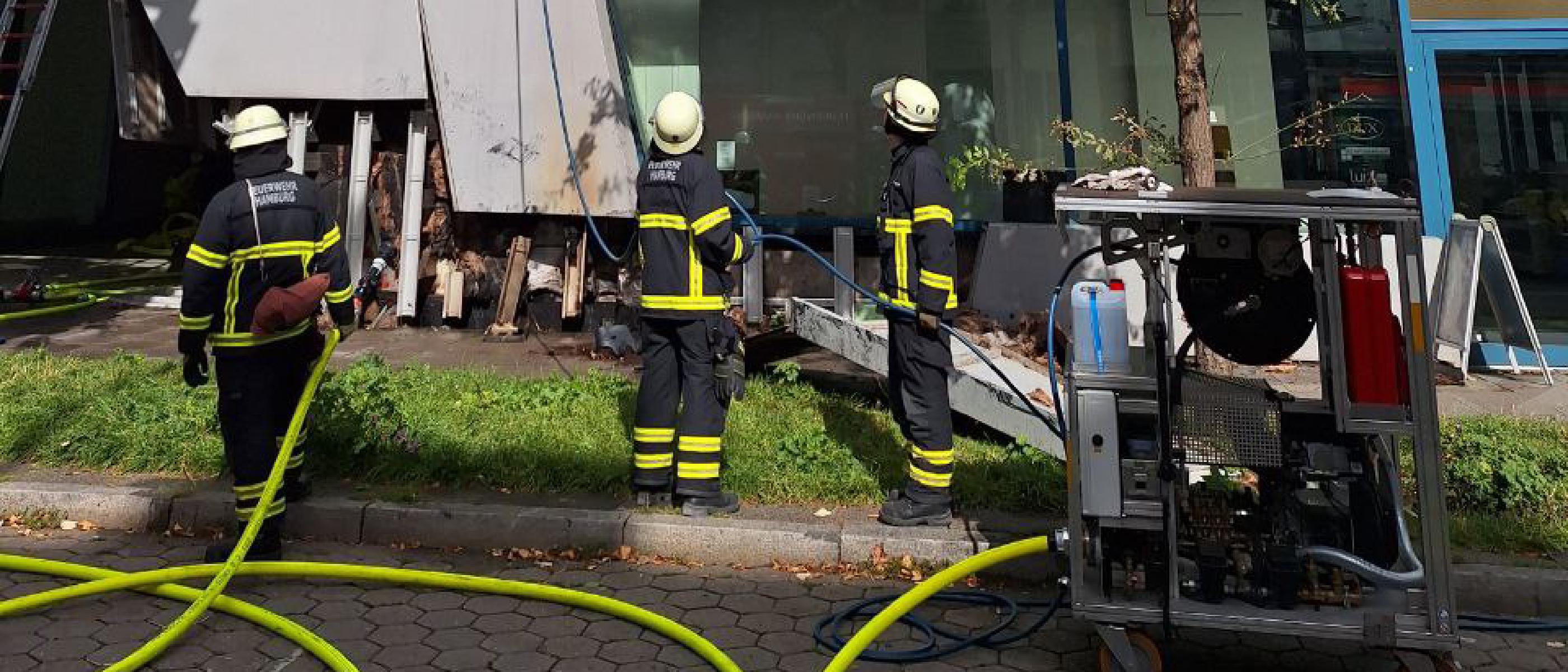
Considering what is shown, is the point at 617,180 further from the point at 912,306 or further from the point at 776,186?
the point at 912,306

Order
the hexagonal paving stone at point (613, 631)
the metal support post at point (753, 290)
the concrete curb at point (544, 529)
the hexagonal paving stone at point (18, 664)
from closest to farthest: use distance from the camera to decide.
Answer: the hexagonal paving stone at point (18, 664) < the hexagonal paving stone at point (613, 631) < the concrete curb at point (544, 529) < the metal support post at point (753, 290)

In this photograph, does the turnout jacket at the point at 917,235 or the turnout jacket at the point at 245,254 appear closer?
the turnout jacket at the point at 245,254

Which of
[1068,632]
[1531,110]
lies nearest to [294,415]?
[1068,632]

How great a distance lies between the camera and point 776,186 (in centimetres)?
983

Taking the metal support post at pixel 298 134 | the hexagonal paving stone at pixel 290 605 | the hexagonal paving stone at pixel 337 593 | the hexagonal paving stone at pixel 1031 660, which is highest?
the metal support post at pixel 298 134

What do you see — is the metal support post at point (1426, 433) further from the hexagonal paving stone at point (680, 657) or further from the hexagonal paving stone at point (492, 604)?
the hexagonal paving stone at point (492, 604)

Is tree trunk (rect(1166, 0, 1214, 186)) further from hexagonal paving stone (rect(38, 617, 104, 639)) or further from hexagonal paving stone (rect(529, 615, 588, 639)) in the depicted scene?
hexagonal paving stone (rect(38, 617, 104, 639))

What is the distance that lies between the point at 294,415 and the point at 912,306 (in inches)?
107

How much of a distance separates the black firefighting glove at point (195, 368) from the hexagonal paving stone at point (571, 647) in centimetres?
208

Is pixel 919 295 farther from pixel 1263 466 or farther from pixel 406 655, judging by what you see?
pixel 406 655

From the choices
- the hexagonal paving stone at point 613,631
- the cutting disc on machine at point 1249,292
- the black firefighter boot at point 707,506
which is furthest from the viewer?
the black firefighter boot at point 707,506

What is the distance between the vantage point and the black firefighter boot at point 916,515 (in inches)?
185

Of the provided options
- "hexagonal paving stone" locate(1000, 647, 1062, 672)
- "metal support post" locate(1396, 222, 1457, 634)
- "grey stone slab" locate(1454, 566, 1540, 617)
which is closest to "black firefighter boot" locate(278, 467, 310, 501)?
"hexagonal paving stone" locate(1000, 647, 1062, 672)

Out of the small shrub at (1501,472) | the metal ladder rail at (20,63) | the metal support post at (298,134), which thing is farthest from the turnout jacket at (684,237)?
the metal ladder rail at (20,63)
